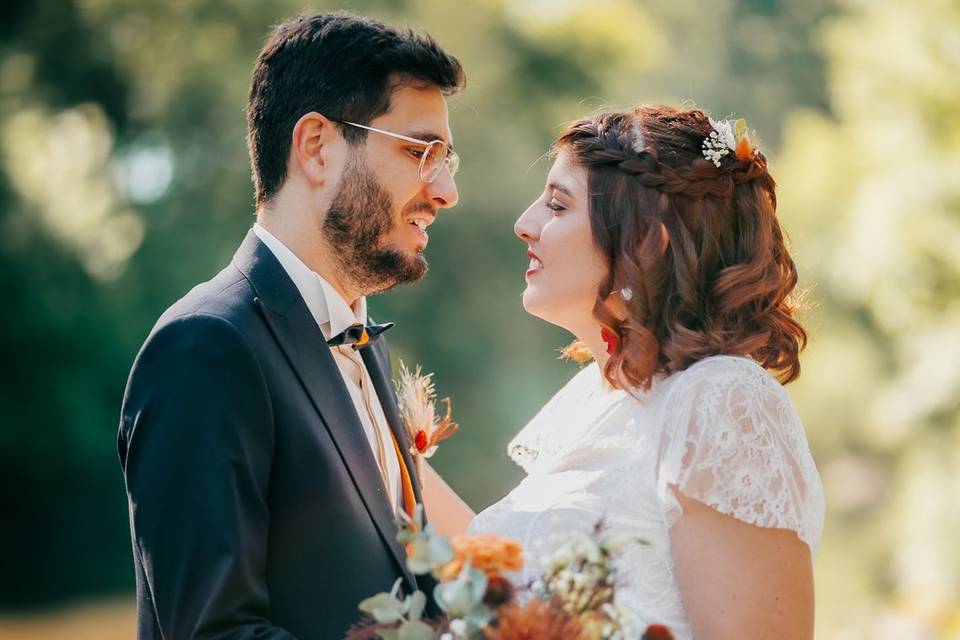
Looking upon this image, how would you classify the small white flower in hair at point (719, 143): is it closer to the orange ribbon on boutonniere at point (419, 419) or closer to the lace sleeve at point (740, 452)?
the lace sleeve at point (740, 452)

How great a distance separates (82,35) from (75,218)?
240 centimetres

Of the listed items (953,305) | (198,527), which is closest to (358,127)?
(198,527)

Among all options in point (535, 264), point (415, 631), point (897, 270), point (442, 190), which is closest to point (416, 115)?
point (442, 190)

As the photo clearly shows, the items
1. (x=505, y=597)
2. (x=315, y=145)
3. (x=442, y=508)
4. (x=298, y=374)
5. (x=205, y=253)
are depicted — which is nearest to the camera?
(x=505, y=597)

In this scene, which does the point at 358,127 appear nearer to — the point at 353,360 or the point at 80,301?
the point at 353,360

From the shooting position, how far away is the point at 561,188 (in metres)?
3.16

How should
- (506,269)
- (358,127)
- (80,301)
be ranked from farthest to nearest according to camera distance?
(506,269) → (80,301) → (358,127)

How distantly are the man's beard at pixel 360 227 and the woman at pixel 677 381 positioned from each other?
1.31 feet

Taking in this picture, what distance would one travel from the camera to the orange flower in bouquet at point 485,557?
6.36 ft

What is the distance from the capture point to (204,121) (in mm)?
14086

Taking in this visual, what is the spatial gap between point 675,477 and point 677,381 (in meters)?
0.27

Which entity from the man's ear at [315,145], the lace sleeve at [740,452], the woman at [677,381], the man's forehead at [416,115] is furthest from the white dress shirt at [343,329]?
the lace sleeve at [740,452]

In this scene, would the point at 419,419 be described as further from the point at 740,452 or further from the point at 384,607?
the point at 384,607

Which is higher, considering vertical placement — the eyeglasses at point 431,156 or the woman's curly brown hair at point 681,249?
the eyeglasses at point 431,156
